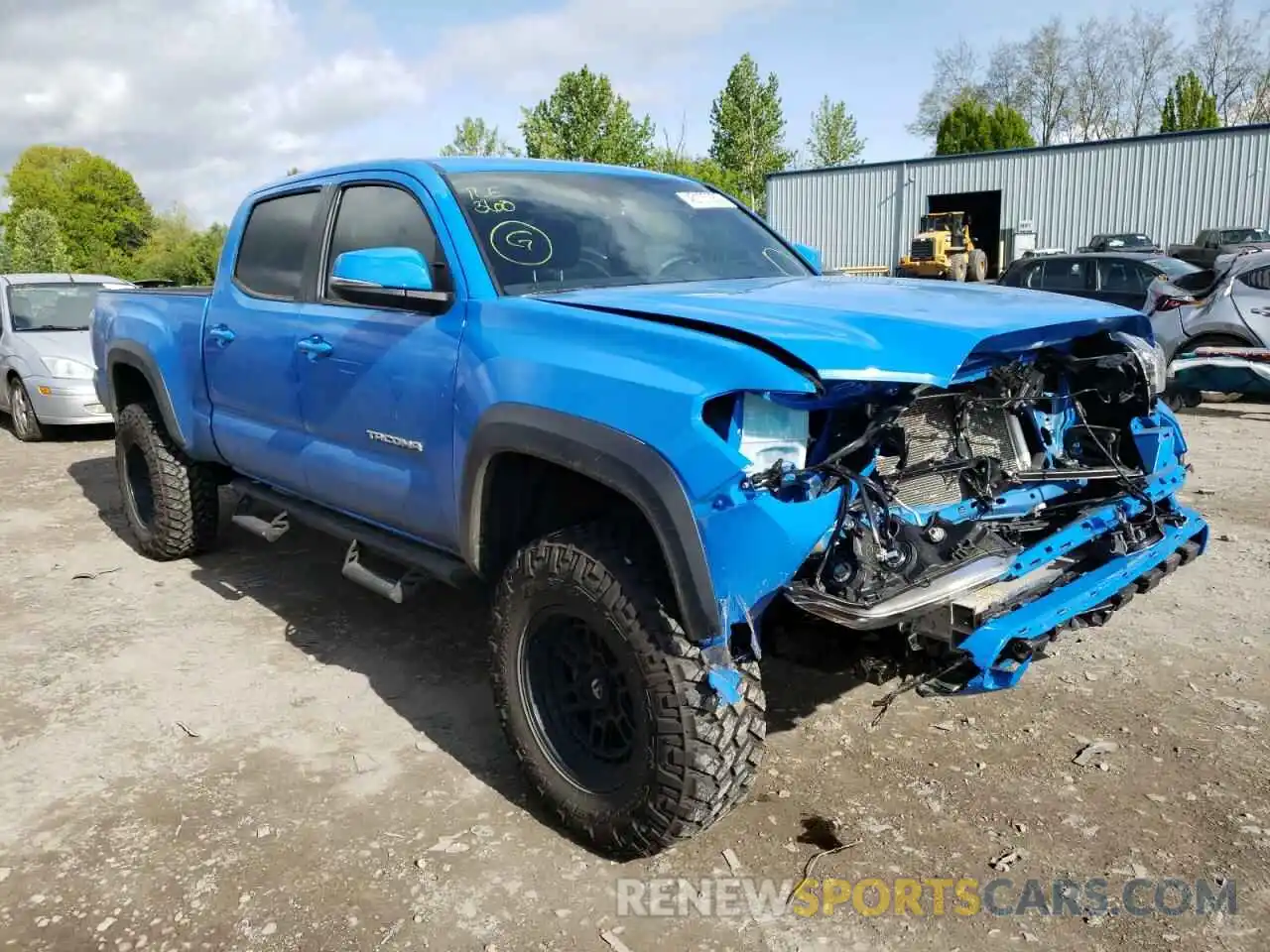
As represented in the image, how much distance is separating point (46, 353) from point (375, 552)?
778 centimetres

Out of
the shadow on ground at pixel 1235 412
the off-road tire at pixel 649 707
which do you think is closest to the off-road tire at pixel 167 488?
the off-road tire at pixel 649 707

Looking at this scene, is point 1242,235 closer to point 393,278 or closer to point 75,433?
point 75,433

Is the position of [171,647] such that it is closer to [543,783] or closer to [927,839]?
[543,783]

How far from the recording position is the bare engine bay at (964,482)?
2.53m

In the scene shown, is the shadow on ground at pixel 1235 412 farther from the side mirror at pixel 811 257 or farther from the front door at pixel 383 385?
the front door at pixel 383 385

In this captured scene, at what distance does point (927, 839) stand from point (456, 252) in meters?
2.35

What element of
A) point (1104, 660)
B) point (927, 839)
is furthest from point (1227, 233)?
point (927, 839)

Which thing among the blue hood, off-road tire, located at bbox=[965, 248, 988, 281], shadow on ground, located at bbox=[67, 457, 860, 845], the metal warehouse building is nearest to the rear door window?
the blue hood

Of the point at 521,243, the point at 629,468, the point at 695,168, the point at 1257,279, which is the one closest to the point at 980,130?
the point at 695,168

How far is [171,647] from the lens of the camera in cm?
460

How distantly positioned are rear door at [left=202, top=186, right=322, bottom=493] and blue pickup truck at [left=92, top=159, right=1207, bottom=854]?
3cm

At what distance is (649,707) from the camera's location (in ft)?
8.70

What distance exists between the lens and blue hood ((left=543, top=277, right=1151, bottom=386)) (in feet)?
8.16

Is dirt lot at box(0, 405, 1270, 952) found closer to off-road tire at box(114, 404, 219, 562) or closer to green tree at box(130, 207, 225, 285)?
off-road tire at box(114, 404, 219, 562)
